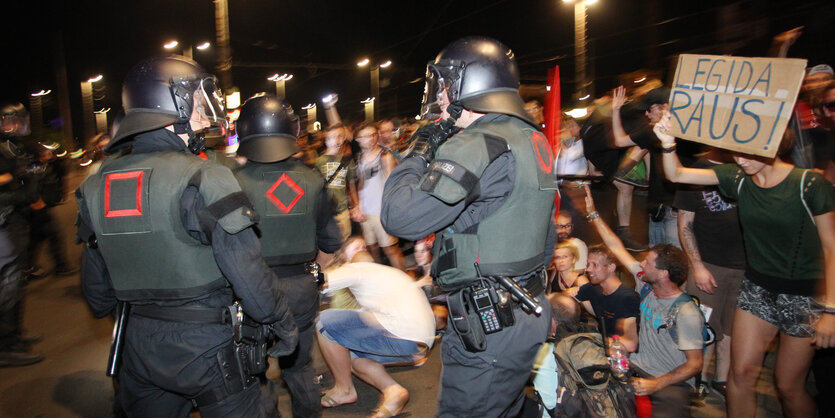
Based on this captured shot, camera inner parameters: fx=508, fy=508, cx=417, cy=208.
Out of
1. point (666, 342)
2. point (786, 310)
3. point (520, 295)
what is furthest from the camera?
point (666, 342)

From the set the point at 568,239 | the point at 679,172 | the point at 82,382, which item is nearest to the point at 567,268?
the point at 568,239

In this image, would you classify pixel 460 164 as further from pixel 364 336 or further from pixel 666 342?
pixel 666 342

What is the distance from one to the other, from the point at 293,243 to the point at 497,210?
5.32 feet

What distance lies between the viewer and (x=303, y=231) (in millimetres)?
3432

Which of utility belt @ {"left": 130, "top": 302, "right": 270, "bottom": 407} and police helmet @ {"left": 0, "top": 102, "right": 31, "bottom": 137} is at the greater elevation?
police helmet @ {"left": 0, "top": 102, "right": 31, "bottom": 137}

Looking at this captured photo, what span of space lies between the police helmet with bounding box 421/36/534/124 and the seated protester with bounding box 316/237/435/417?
1739mm

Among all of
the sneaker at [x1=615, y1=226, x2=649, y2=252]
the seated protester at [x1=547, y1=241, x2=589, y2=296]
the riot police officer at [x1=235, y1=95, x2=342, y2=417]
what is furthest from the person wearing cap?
the riot police officer at [x1=235, y1=95, x2=342, y2=417]

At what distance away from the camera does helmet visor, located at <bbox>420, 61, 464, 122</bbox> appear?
248cm

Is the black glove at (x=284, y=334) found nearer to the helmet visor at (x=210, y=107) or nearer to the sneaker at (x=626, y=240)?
the helmet visor at (x=210, y=107)

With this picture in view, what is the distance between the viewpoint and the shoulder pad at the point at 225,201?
2.19 meters

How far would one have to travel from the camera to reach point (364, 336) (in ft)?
12.6

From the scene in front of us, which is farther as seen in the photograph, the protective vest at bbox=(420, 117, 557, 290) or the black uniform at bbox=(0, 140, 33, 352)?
the black uniform at bbox=(0, 140, 33, 352)

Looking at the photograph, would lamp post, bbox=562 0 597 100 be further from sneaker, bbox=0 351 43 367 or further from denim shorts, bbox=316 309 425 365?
sneaker, bbox=0 351 43 367

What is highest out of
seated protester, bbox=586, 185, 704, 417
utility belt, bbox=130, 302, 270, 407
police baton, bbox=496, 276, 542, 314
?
police baton, bbox=496, 276, 542, 314
